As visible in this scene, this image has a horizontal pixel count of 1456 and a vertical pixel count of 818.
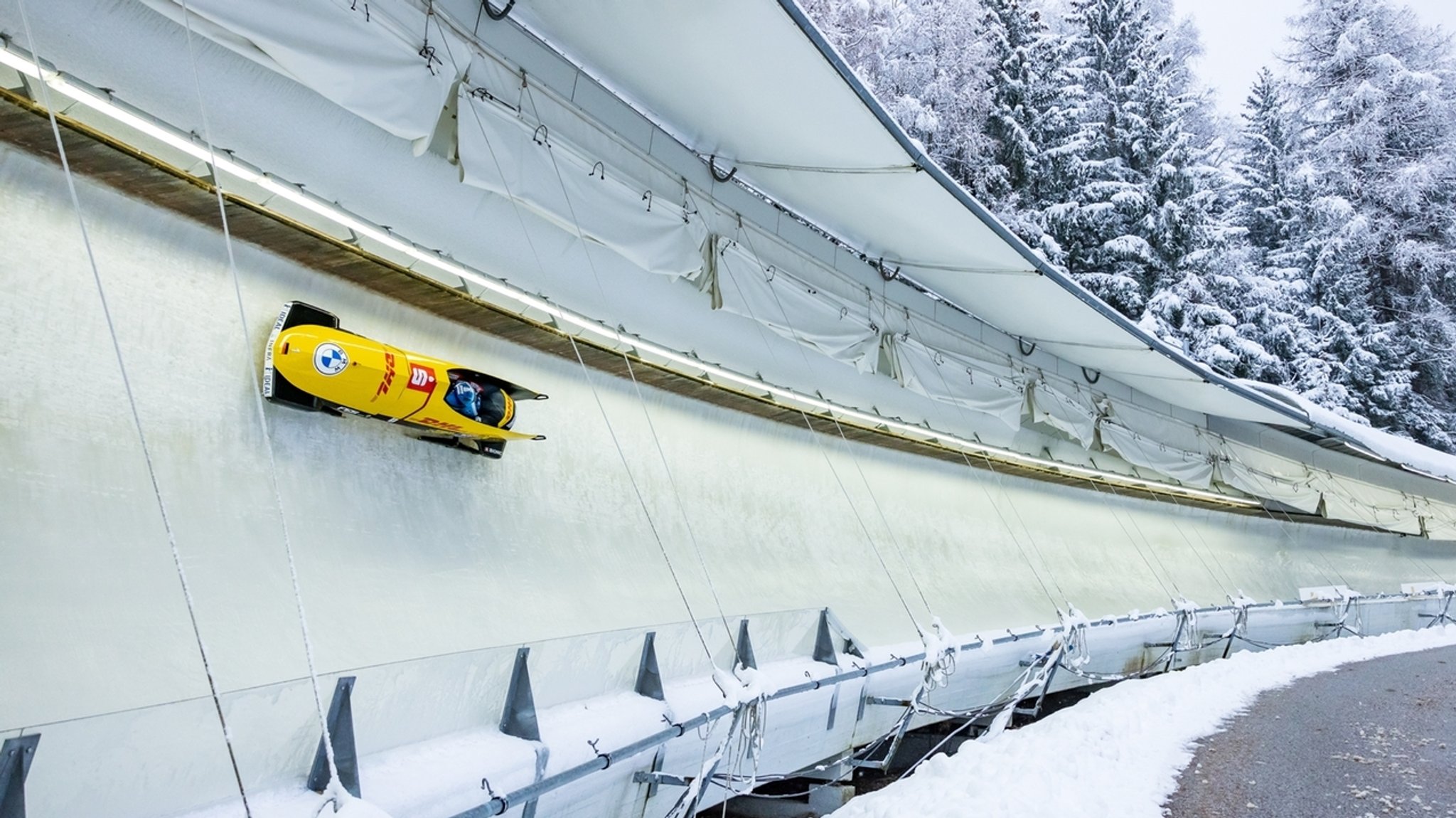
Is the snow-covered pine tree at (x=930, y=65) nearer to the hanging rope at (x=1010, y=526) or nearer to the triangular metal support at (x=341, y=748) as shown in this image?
the hanging rope at (x=1010, y=526)

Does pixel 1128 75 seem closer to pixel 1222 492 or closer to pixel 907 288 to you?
pixel 1222 492

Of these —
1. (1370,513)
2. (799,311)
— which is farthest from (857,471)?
(1370,513)

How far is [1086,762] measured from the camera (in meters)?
4.30

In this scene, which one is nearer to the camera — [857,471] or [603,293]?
[603,293]

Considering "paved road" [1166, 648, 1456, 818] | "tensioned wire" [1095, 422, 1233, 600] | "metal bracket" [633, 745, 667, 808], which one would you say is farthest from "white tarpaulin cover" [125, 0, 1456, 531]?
"tensioned wire" [1095, 422, 1233, 600]

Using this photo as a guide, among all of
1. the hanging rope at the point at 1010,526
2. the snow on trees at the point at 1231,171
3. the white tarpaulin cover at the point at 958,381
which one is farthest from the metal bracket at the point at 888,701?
the snow on trees at the point at 1231,171

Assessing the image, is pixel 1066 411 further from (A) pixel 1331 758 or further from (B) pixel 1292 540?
(B) pixel 1292 540

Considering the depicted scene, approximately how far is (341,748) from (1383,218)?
89.9ft

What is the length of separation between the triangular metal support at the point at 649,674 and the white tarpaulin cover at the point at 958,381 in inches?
210

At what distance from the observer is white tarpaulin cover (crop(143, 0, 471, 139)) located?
335cm

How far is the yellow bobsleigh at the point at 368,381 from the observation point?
150 inches

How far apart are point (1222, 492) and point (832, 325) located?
9929 mm

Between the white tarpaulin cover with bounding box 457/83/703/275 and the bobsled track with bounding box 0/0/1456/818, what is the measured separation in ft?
0.14

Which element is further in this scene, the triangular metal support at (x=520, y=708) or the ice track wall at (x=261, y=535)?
the triangular metal support at (x=520, y=708)
